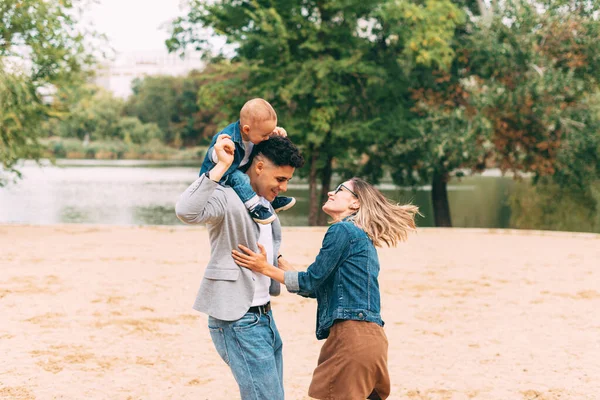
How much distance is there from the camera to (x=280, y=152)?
319 cm

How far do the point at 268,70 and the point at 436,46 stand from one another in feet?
14.7

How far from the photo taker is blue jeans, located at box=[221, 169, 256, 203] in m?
3.10

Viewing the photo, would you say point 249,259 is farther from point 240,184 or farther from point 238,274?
point 240,184

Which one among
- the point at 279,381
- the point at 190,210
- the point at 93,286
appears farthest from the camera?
the point at 93,286

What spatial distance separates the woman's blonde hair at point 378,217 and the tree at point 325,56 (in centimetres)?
1616

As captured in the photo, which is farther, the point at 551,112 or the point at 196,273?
the point at 551,112

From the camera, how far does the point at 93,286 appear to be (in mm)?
9992

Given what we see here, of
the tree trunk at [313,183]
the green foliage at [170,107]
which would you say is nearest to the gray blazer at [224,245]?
the tree trunk at [313,183]

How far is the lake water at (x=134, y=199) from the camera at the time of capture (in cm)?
2805

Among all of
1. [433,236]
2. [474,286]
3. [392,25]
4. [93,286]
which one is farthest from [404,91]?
[93,286]

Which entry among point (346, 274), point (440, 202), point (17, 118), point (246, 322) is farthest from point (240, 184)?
point (440, 202)

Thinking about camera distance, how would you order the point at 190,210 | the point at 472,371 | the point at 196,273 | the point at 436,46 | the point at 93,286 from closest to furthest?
1. the point at 190,210
2. the point at 472,371
3. the point at 93,286
4. the point at 196,273
5. the point at 436,46

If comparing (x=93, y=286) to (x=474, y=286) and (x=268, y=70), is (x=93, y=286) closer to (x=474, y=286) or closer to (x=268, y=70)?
(x=474, y=286)

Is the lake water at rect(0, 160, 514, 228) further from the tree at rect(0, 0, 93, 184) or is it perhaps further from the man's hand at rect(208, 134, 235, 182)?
the man's hand at rect(208, 134, 235, 182)
